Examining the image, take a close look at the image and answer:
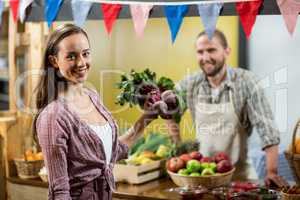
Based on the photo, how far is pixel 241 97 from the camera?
9.89 ft

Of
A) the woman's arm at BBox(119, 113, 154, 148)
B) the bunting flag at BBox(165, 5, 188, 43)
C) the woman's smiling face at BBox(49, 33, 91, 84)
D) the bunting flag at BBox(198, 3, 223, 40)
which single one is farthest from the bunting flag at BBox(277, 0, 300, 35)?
the woman's smiling face at BBox(49, 33, 91, 84)

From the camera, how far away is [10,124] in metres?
2.99

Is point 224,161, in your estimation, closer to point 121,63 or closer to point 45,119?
point 45,119

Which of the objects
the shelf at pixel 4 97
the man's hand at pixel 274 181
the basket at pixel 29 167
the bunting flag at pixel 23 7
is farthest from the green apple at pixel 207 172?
the shelf at pixel 4 97

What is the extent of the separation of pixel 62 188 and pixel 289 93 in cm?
161

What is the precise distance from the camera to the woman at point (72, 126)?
2.04m

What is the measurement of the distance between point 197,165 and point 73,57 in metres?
0.89

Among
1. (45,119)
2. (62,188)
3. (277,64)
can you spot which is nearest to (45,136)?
(45,119)

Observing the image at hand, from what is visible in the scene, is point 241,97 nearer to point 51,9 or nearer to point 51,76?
point 51,9

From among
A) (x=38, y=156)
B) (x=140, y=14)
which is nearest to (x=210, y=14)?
(x=140, y=14)

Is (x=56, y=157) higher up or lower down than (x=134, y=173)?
higher up

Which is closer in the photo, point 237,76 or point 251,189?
point 251,189

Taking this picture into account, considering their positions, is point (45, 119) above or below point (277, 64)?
below

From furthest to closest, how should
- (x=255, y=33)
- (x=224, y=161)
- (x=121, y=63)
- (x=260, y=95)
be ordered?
1. (x=255, y=33)
2. (x=121, y=63)
3. (x=260, y=95)
4. (x=224, y=161)
